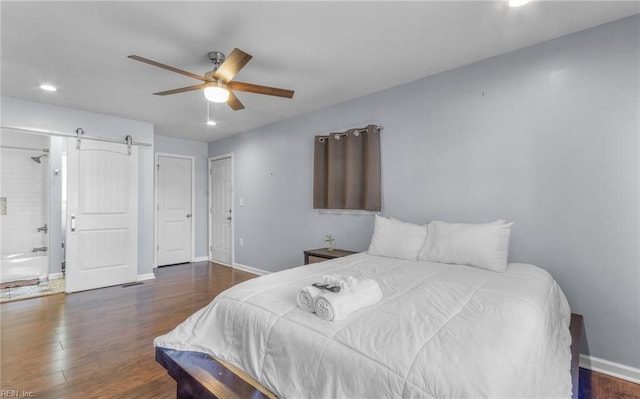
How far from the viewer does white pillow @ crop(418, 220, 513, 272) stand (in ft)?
7.14

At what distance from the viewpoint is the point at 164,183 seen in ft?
18.4

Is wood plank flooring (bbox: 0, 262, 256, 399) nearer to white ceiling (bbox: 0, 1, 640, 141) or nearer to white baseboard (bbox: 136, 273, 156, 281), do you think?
white baseboard (bbox: 136, 273, 156, 281)

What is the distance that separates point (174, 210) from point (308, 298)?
5.18 m

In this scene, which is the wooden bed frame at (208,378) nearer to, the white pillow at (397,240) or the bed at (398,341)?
the bed at (398,341)

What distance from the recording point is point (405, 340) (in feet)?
3.46

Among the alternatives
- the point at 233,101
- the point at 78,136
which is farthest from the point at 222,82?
the point at 78,136

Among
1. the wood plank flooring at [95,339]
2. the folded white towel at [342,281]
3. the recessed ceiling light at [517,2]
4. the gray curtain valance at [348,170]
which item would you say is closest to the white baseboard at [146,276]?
the wood plank flooring at [95,339]

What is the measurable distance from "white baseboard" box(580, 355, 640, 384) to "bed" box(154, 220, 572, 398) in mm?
589

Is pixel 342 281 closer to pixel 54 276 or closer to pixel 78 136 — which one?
pixel 78 136

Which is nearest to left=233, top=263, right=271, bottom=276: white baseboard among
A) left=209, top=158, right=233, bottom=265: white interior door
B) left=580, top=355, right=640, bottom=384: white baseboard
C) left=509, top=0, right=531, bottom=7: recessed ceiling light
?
left=209, top=158, right=233, bottom=265: white interior door

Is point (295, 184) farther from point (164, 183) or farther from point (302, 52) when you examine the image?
point (164, 183)

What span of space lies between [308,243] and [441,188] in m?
1.99

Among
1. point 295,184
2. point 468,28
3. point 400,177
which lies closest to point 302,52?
point 468,28

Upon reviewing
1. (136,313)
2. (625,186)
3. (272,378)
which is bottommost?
(136,313)
